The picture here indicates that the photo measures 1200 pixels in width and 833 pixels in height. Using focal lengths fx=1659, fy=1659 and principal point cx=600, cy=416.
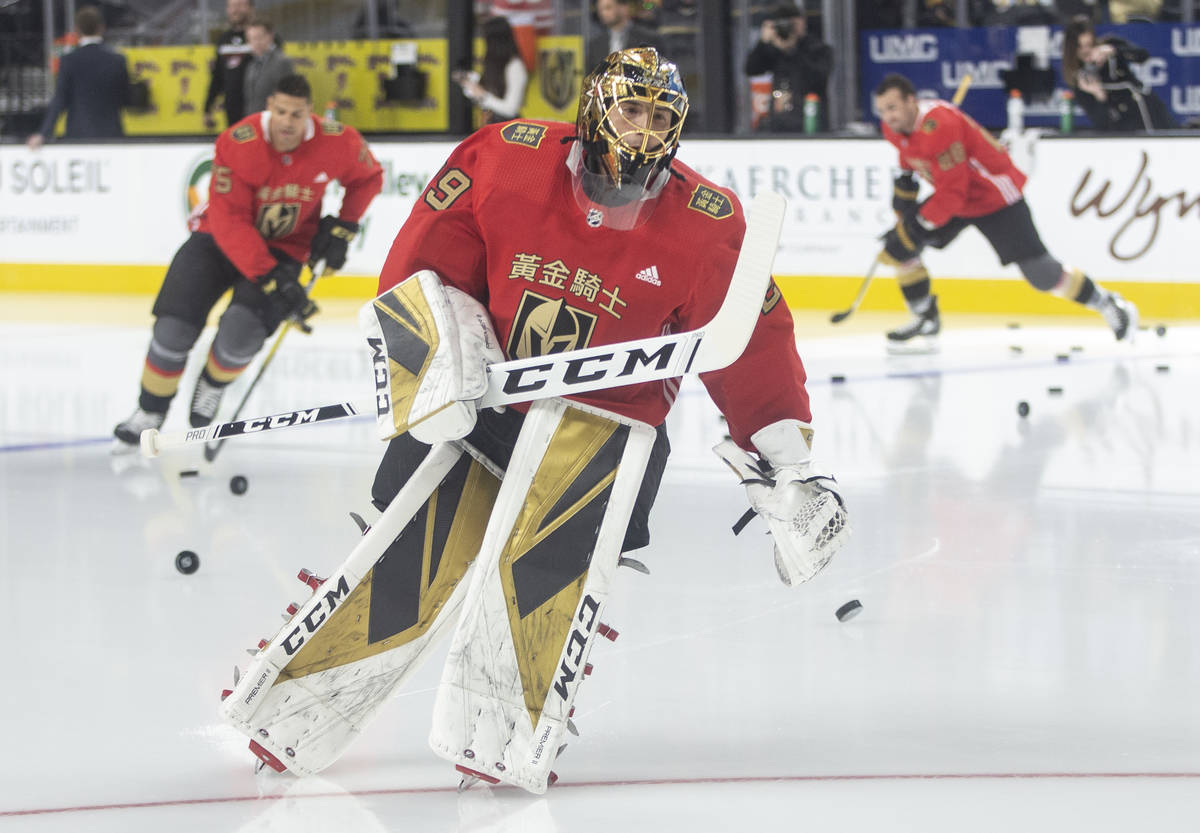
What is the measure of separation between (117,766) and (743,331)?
116 centimetres

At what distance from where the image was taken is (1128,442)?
205 inches

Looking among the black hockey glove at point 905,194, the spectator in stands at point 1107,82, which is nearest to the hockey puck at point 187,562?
the black hockey glove at point 905,194

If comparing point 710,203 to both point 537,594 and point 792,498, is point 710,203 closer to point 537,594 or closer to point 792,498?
point 792,498

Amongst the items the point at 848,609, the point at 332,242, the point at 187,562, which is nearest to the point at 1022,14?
the point at 332,242

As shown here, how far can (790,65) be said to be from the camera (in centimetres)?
870

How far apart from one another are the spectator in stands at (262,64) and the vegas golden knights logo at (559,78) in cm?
148

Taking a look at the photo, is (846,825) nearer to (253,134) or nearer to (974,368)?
(253,134)

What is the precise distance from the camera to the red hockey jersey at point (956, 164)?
6.82 m

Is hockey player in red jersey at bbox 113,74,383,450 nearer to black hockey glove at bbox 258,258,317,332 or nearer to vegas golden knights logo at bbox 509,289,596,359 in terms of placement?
black hockey glove at bbox 258,258,317,332

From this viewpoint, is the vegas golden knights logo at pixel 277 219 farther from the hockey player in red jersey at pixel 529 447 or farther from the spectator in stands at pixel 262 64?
the spectator in stands at pixel 262 64

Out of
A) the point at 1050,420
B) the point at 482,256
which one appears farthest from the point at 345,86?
the point at 482,256

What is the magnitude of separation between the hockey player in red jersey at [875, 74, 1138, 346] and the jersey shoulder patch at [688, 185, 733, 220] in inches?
179

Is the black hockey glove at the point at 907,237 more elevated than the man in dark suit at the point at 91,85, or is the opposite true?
the man in dark suit at the point at 91,85

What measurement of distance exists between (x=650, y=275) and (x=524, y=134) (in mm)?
293
